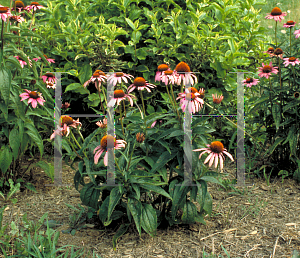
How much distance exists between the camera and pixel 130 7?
3553 millimetres

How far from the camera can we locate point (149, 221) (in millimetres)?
1883

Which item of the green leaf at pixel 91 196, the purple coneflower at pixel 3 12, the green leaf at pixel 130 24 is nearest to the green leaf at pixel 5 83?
the purple coneflower at pixel 3 12

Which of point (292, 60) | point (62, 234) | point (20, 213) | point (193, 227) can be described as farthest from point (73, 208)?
point (292, 60)

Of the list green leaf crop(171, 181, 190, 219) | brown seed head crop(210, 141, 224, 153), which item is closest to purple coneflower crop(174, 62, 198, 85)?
brown seed head crop(210, 141, 224, 153)

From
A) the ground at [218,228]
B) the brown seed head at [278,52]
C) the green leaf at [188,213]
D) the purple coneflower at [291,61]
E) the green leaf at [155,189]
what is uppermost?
the brown seed head at [278,52]

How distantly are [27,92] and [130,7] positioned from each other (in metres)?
1.67

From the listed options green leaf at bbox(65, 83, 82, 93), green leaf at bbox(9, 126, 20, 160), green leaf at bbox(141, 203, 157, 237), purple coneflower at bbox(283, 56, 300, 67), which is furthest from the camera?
green leaf at bbox(65, 83, 82, 93)

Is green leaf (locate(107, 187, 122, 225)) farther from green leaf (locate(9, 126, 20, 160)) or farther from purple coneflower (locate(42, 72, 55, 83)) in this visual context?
purple coneflower (locate(42, 72, 55, 83))

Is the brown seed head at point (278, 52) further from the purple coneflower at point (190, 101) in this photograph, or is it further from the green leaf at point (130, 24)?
the green leaf at point (130, 24)

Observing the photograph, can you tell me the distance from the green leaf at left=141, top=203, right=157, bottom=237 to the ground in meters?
0.16

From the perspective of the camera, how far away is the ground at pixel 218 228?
6.39 feet

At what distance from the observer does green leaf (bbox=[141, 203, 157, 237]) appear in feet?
6.13

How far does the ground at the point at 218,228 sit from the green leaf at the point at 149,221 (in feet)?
0.52

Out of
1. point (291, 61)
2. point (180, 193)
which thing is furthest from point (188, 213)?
point (291, 61)
